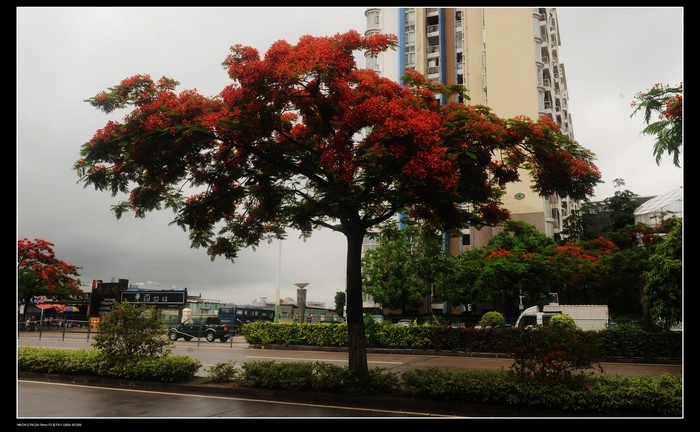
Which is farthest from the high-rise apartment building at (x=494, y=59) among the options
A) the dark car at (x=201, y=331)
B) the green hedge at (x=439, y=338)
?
the dark car at (x=201, y=331)

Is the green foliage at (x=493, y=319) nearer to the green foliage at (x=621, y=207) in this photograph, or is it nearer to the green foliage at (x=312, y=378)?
the green foliage at (x=312, y=378)

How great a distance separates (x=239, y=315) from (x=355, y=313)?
31897 millimetres

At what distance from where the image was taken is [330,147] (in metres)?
9.92

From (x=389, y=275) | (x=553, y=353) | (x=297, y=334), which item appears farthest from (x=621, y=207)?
(x=553, y=353)

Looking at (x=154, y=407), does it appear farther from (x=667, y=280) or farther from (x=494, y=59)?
(x=494, y=59)

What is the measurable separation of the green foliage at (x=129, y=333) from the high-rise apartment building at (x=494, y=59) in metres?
32.8

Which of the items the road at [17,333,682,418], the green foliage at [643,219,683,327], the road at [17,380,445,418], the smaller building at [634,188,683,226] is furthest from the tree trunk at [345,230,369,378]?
the smaller building at [634,188,683,226]

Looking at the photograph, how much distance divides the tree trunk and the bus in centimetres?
2557

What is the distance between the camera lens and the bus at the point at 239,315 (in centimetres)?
3681

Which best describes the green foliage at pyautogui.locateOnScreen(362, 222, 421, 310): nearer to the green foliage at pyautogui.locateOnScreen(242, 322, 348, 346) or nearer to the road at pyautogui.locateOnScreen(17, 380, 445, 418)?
the green foliage at pyautogui.locateOnScreen(242, 322, 348, 346)

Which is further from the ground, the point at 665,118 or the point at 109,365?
the point at 665,118

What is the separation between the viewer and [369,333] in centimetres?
2461
